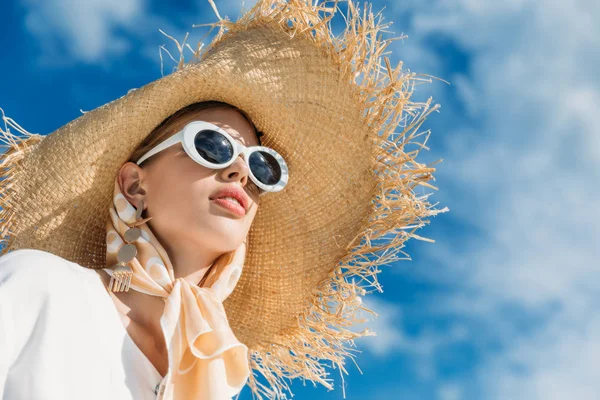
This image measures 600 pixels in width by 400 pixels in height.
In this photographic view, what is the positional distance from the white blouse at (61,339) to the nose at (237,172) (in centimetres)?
56

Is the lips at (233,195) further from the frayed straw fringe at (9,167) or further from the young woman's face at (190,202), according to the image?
the frayed straw fringe at (9,167)

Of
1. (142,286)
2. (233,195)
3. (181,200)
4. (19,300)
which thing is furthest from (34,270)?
(233,195)

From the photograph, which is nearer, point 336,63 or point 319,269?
point 336,63

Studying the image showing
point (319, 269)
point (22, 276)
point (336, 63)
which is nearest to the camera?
point (22, 276)

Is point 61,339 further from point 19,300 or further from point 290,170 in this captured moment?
point 290,170

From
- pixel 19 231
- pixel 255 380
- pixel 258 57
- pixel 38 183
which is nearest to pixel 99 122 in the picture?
pixel 38 183

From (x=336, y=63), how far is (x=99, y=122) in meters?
0.91

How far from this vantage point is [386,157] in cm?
254

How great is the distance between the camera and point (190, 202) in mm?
2141

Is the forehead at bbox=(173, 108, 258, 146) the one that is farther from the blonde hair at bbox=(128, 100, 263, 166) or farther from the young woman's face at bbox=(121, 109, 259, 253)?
the young woman's face at bbox=(121, 109, 259, 253)

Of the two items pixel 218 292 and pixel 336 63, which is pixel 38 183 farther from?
pixel 336 63

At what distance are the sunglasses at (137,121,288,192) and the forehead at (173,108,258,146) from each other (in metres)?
0.09

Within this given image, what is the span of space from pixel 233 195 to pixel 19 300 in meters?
0.81

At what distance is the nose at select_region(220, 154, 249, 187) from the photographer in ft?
7.32
